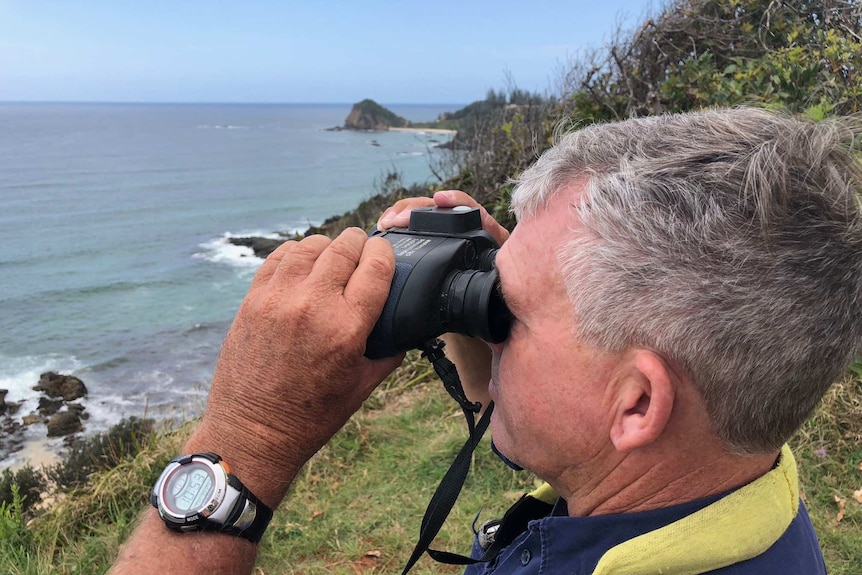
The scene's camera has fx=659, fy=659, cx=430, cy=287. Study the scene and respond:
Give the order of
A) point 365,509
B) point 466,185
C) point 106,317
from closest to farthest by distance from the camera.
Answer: point 365,509 < point 466,185 < point 106,317

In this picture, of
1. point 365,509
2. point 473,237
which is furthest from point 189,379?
point 473,237

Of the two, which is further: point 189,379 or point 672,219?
point 189,379

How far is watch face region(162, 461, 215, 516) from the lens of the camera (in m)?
1.13

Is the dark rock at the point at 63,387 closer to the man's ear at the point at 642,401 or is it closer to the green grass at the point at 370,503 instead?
the green grass at the point at 370,503

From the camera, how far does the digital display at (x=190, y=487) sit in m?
1.13

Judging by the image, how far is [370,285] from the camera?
1160mm

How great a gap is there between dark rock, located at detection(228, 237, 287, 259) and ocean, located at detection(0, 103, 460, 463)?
0.36 metres

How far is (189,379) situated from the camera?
11414 mm

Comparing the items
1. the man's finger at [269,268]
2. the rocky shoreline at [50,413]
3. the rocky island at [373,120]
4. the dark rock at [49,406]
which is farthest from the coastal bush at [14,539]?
the rocky island at [373,120]

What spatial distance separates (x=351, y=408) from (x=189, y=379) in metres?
11.0

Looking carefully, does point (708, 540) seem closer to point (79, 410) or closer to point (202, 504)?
point (202, 504)

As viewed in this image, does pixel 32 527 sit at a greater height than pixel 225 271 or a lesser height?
greater

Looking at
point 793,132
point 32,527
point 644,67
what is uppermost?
point 644,67

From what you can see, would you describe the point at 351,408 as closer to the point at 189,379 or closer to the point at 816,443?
the point at 816,443
